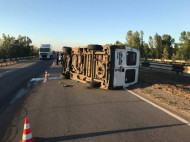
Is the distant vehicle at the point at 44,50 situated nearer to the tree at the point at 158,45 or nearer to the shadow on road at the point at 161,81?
the shadow on road at the point at 161,81

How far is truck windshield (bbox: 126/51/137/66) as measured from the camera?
7.81 m

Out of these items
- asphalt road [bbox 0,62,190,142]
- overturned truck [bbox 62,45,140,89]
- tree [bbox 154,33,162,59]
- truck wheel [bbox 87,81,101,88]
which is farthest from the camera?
tree [bbox 154,33,162,59]

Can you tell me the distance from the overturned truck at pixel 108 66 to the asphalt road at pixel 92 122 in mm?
2015

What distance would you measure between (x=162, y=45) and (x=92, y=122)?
197 feet

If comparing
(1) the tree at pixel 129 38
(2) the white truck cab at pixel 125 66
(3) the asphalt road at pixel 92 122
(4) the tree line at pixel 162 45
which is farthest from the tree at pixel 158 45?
(3) the asphalt road at pixel 92 122

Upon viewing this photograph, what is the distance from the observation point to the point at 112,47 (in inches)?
283

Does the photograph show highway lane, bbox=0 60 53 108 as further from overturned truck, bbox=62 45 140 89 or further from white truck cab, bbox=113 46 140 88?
white truck cab, bbox=113 46 140 88

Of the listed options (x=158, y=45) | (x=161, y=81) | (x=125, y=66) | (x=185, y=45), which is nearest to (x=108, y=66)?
(x=125, y=66)

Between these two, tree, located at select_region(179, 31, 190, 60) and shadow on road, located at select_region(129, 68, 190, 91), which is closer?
shadow on road, located at select_region(129, 68, 190, 91)

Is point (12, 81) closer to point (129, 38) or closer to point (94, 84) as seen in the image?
point (94, 84)

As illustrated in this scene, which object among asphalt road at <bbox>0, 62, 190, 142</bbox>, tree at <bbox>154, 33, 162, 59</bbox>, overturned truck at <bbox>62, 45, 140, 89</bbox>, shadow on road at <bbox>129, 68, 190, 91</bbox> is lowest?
asphalt road at <bbox>0, 62, 190, 142</bbox>

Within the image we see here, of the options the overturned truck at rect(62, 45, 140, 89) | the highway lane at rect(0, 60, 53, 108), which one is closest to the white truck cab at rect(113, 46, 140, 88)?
the overturned truck at rect(62, 45, 140, 89)

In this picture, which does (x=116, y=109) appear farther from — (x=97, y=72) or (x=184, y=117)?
(x=97, y=72)

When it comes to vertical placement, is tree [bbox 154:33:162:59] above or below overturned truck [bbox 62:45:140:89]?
above
